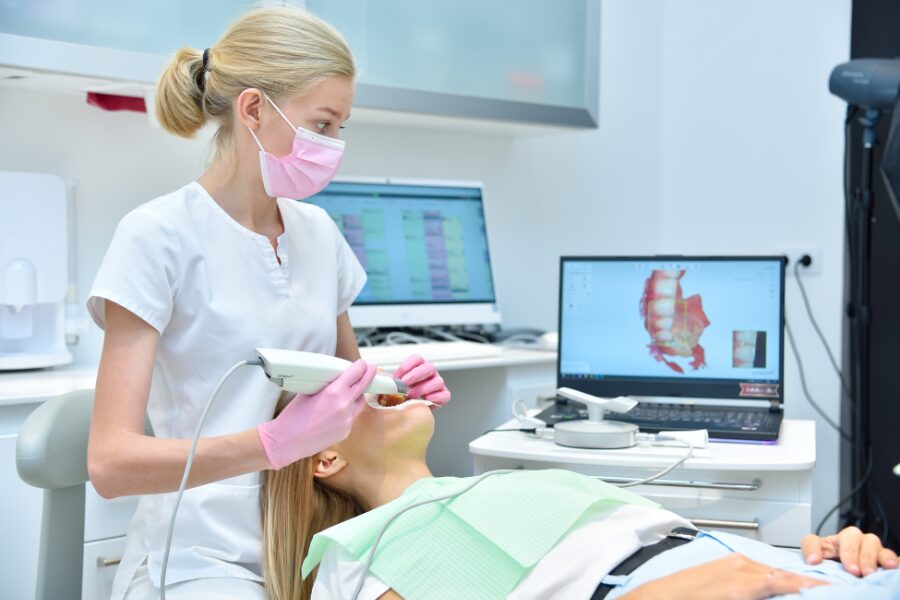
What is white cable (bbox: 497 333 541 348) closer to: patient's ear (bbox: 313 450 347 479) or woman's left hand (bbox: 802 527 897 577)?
patient's ear (bbox: 313 450 347 479)

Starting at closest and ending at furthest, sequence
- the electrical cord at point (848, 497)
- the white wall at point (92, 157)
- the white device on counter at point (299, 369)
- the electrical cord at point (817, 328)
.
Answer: the white device on counter at point (299, 369) → the white wall at point (92, 157) → the electrical cord at point (848, 497) → the electrical cord at point (817, 328)

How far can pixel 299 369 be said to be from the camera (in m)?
1.22

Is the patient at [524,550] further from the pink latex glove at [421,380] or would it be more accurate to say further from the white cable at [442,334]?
the white cable at [442,334]

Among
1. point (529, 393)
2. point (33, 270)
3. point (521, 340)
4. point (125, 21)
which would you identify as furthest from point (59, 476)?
point (521, 340)

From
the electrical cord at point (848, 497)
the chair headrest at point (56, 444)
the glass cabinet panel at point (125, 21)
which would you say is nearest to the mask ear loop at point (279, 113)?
the chair headrest at point (56, 444)

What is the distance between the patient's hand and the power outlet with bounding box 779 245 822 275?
1.87 m

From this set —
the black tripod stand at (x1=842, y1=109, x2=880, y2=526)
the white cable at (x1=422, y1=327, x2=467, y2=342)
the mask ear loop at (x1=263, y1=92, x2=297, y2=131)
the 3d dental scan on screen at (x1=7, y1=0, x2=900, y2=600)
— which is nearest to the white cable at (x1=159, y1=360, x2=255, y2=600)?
the 3d dental scan on screen at (x1=7, y1=0, x2=900, y2=600)

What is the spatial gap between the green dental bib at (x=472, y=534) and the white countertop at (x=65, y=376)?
23.3 inches

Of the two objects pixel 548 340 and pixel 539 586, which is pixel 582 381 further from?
pixel 539 586

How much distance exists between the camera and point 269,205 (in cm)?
150

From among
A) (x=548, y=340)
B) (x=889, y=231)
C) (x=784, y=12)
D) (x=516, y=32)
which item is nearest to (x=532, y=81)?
(x=516, y=32)

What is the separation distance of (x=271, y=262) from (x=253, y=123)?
0.20m

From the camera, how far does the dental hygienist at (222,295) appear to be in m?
1.28

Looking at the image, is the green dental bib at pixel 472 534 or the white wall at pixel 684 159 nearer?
the green dental bib at pixel 472 534
